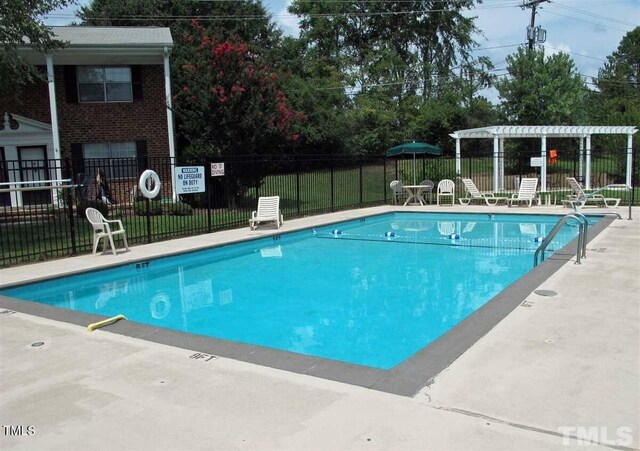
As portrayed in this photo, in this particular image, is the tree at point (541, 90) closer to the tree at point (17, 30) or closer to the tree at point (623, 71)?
the tree at point (623, 71)

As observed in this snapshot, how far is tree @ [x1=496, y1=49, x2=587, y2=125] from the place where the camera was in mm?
30438

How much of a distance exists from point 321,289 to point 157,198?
9.65 metres

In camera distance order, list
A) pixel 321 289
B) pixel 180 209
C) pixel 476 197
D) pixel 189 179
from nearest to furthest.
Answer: pixel 321 289, pixel 189 179, pixel 180 209, pixel 476 197

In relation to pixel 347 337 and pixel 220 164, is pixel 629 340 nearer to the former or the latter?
pixel 347 337

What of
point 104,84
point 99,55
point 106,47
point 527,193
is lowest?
point 527,193

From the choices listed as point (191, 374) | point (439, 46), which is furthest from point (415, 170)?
point (439, 46)

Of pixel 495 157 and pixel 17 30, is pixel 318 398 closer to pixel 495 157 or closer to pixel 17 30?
pixel 17 30

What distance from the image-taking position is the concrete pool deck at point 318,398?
11.1 ft

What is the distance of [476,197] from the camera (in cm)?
2034

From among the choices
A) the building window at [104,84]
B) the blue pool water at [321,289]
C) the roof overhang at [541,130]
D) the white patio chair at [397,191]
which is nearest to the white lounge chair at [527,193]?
the roof overhang at [541,130]

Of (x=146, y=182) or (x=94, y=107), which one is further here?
(x=94, y=107)

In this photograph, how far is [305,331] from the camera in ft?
22.3

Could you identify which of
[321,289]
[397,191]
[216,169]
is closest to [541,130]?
[397,191]

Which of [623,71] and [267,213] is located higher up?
[623,71]
